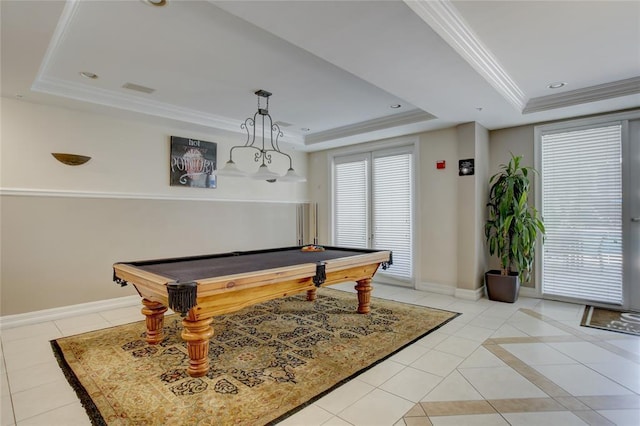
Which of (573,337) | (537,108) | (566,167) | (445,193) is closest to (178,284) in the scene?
(573,337)

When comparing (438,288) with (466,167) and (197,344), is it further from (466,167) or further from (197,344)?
(197,344)

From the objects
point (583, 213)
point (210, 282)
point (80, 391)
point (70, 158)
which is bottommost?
point (80, 391)

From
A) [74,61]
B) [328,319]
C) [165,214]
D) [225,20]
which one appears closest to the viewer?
[225,20]

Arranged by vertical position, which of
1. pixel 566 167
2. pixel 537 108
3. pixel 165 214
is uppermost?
pixel 537 108

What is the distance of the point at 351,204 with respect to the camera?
253 inches

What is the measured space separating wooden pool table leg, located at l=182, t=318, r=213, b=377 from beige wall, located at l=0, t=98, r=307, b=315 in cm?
258

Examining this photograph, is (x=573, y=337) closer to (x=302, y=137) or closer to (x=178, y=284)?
(x=178, y=284)

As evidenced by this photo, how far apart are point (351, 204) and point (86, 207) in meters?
4.19

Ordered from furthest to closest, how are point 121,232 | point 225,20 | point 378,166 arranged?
1. point 378,166
2. point 121,232
3. point 225,20

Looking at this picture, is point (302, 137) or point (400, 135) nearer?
point (400, 135)

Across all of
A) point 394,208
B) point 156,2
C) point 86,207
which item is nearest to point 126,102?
point 86,207

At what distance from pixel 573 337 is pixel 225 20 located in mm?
4239

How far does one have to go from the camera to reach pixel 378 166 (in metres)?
6.02

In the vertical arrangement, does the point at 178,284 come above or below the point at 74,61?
below
